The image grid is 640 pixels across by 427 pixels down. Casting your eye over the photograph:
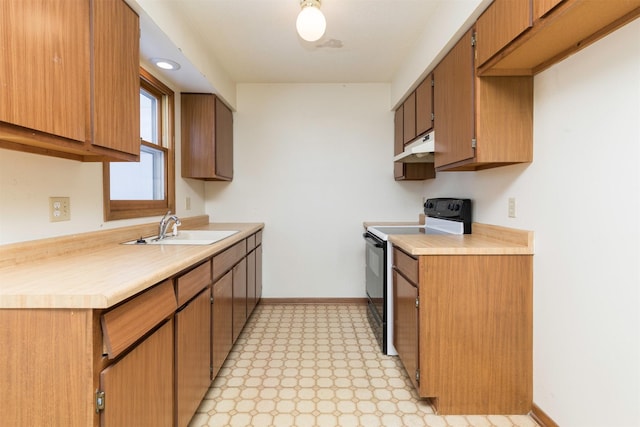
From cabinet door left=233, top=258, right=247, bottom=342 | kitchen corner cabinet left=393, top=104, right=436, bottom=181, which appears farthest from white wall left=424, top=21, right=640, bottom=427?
cabinet door left=233, top=258, right=247, bottom=342

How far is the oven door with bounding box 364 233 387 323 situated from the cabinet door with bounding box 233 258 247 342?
105 cm

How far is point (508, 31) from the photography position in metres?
1.39

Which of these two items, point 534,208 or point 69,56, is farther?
point 534,208

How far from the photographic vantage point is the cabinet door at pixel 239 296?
2.32 metres

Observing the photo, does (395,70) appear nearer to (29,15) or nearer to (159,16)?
(159,16)

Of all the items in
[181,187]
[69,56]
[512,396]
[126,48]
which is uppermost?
[126,48]

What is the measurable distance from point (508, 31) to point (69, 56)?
1750 millimetres

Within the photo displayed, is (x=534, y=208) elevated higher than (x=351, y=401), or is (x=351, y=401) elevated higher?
(x=534, y=208)

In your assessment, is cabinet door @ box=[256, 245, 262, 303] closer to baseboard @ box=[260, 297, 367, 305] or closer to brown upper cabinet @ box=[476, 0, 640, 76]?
baseboard @ box=[260, 297, 367, 305]

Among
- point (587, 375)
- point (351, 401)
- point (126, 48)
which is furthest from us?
point (351, 401)

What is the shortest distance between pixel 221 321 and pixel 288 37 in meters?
2.10

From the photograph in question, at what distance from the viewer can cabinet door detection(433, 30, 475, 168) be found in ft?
5.83

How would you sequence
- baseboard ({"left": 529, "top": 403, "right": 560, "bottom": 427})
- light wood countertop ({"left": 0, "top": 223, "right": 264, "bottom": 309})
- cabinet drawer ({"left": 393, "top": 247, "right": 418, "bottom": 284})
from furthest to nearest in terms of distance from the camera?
cabinet drawer ({"left": 393, "top": 247, "right": 418, "bottom": 284})
baseboard ({"left": 529, "top": 403, "right": 560, "bottom": 427})
light wood countertop ({"left": 0, "top": 223, "right": 264, "bottom": 309})

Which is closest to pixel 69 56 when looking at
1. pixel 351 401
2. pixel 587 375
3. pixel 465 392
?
pixel 351 401
